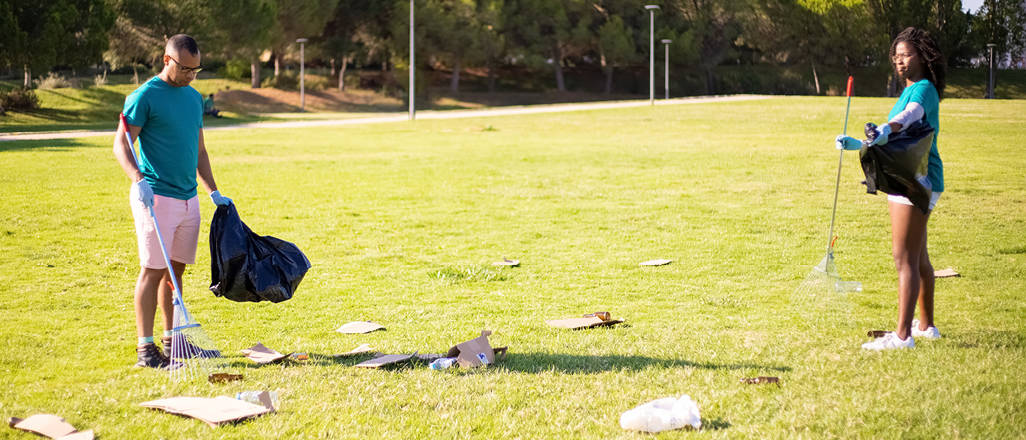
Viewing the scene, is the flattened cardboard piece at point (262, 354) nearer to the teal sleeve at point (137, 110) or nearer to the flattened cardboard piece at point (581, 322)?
the teal sleeve at point (137, 110)

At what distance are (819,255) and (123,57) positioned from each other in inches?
2149

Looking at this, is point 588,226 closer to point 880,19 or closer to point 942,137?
point 942,137

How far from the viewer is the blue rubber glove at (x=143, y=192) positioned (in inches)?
215

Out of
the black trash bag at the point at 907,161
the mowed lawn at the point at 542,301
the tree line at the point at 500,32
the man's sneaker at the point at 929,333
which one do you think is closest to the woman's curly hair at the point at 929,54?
the black trash bag at the point at 907,161

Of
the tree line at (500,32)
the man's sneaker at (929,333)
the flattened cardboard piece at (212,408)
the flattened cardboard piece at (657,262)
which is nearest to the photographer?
the flattened cardboard piece at (212,408)

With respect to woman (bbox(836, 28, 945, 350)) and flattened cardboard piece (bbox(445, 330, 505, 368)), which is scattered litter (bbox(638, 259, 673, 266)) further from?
flattened cardboard piece (bbox(445, 330, 505, 368))

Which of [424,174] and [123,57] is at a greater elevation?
[123,57]

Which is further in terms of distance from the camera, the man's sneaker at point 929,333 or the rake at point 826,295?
the rake at point 826,295

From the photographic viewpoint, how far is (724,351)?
20.3 ft

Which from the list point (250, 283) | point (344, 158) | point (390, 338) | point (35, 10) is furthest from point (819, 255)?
point (35, 10)

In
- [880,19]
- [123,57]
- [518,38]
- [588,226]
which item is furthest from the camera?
[518,38]

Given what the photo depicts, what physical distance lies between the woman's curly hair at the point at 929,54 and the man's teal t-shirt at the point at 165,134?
4.42 m

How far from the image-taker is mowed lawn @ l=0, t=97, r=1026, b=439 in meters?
4.95

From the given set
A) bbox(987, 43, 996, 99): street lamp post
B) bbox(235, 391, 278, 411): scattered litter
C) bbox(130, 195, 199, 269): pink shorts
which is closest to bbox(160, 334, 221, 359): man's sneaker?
bbox(130, 195, 199, 269): pink shorts
